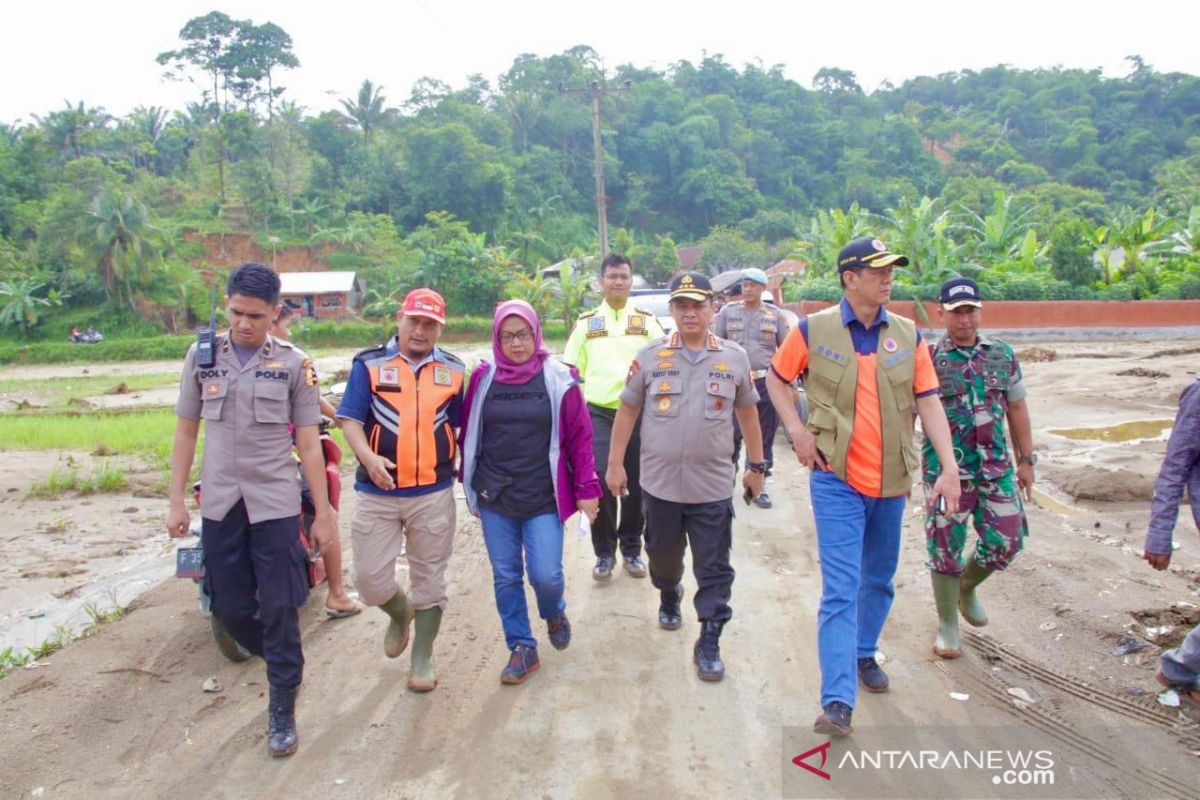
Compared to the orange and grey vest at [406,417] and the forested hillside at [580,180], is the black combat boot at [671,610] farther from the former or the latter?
the forested hillside at [580,180]

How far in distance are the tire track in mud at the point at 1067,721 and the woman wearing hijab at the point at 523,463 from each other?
2017mm

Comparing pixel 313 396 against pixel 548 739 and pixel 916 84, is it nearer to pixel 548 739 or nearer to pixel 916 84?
pixel 548 739

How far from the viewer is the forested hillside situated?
26.5m

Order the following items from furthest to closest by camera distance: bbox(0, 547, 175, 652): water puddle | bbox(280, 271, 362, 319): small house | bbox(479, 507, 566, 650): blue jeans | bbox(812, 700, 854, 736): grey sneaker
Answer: bbox(280, 271, 362, 319): small house < bbox(0, 547, 175, 652): water puddle < bbox(479, 507, 566, 650): blue jeans < bbox(812, 700, 854, 736): grey sneaker

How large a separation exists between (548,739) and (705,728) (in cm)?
67

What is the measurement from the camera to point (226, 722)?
12.6 feet

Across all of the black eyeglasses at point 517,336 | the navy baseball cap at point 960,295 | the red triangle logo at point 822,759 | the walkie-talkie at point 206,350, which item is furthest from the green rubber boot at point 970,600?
the walkie-talkie at point 206,350

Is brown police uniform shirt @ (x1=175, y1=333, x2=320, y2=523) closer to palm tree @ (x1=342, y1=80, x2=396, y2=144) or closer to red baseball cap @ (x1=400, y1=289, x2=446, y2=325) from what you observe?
red baseball cap @ (x1=400, y1=289, x2=446, y2=325)

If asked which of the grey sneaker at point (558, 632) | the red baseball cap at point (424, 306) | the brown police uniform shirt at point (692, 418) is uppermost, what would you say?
the red baseball cap at point (424, 306)

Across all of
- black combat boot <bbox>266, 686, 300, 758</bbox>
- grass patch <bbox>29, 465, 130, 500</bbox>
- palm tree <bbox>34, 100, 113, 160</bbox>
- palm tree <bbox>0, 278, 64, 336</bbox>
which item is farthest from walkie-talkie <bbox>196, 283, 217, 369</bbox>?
palm tree <bbox>34, 100, 113, 160</bbox>

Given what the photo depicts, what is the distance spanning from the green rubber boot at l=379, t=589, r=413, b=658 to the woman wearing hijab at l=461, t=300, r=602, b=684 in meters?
0.49

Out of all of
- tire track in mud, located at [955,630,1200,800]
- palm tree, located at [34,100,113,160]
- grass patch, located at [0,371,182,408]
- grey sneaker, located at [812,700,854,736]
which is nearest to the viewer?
tire track in mud, located at [955,630,1200,800]

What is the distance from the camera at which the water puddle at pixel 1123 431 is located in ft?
30.0

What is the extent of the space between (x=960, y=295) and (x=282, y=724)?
12.3 feet
